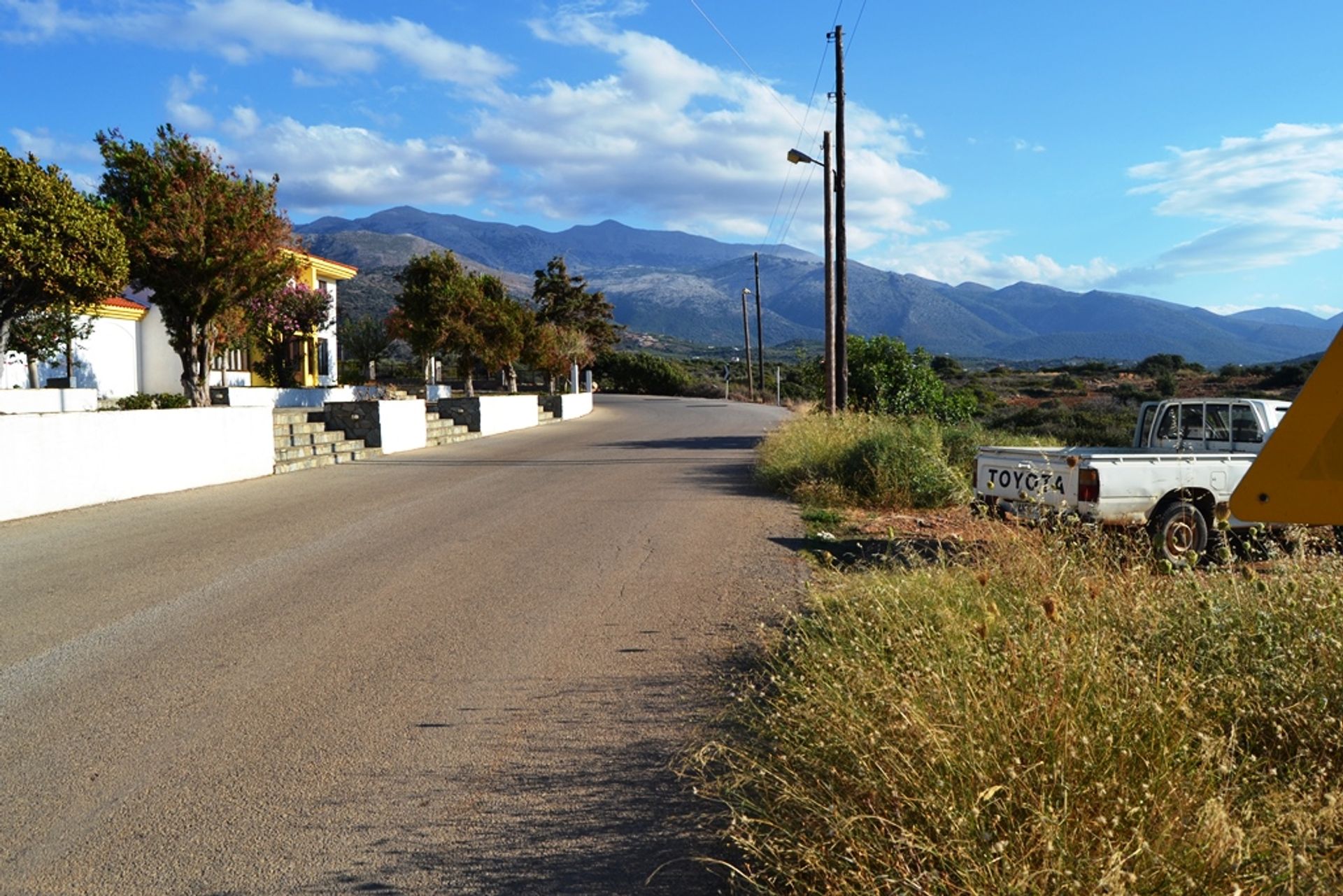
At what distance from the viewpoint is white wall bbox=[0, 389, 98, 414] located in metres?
23.8

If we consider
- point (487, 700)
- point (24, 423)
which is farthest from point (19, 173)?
point (487, 700)

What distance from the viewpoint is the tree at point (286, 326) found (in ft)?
116

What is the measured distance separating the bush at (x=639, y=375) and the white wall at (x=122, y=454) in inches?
2231

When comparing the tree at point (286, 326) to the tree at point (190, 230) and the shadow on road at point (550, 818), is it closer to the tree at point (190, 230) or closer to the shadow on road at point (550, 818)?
the tree at point (190, 230)

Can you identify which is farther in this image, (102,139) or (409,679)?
(102,139)

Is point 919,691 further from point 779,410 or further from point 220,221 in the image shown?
point 779,410

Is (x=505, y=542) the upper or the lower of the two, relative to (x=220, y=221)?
lower

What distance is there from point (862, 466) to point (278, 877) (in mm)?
11716

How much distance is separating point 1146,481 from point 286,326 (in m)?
34.2

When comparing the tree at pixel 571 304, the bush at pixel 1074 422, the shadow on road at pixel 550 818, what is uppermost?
the tree at pixel 571 304

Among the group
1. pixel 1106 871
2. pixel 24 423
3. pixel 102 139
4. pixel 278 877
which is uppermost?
pixel 102 139

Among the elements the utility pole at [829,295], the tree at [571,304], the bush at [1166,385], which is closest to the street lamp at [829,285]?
the utility pole at [829,295]

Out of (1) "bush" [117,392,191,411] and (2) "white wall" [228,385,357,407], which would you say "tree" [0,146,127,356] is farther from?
(2) "white wall" [228,385,357,407]

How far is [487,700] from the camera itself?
217 inches
